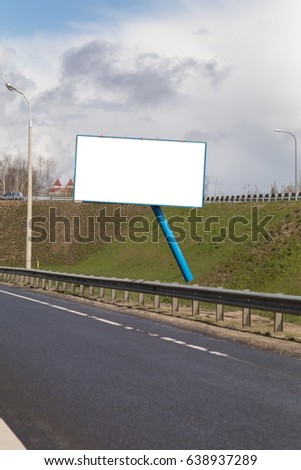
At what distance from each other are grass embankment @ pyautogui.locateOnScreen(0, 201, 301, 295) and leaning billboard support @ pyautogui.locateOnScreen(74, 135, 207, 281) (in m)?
5.65

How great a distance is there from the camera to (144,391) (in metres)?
8.41

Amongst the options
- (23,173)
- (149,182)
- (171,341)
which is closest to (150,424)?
(171,341)

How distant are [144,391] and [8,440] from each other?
2.44m

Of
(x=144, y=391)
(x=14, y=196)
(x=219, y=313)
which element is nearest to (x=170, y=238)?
(x=219, y=313)

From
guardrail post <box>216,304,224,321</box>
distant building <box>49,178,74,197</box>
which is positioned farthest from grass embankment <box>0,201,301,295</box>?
distant building <box>49,178,74,197</box>

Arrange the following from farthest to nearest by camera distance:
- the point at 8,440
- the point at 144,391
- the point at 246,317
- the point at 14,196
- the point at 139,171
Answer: the point at 14,196 → the point at 139,171 → the point at 246,317 → the point at 144,391 → the point at 8,440

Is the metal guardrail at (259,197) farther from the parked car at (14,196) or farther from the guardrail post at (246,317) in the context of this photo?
the guardrail post at (246,317)

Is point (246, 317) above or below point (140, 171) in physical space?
below

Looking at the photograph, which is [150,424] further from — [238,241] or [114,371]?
[238,241]

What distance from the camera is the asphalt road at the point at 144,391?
632cm

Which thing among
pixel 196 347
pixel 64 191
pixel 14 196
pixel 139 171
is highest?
pixel 64 191

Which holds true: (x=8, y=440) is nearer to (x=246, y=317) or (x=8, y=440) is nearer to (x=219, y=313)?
(x=246, y=317)

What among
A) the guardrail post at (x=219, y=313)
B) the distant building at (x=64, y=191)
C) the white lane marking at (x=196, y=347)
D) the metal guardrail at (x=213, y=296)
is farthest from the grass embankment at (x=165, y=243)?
the distant building at (x=64, y=191)

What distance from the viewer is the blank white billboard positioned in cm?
3434
